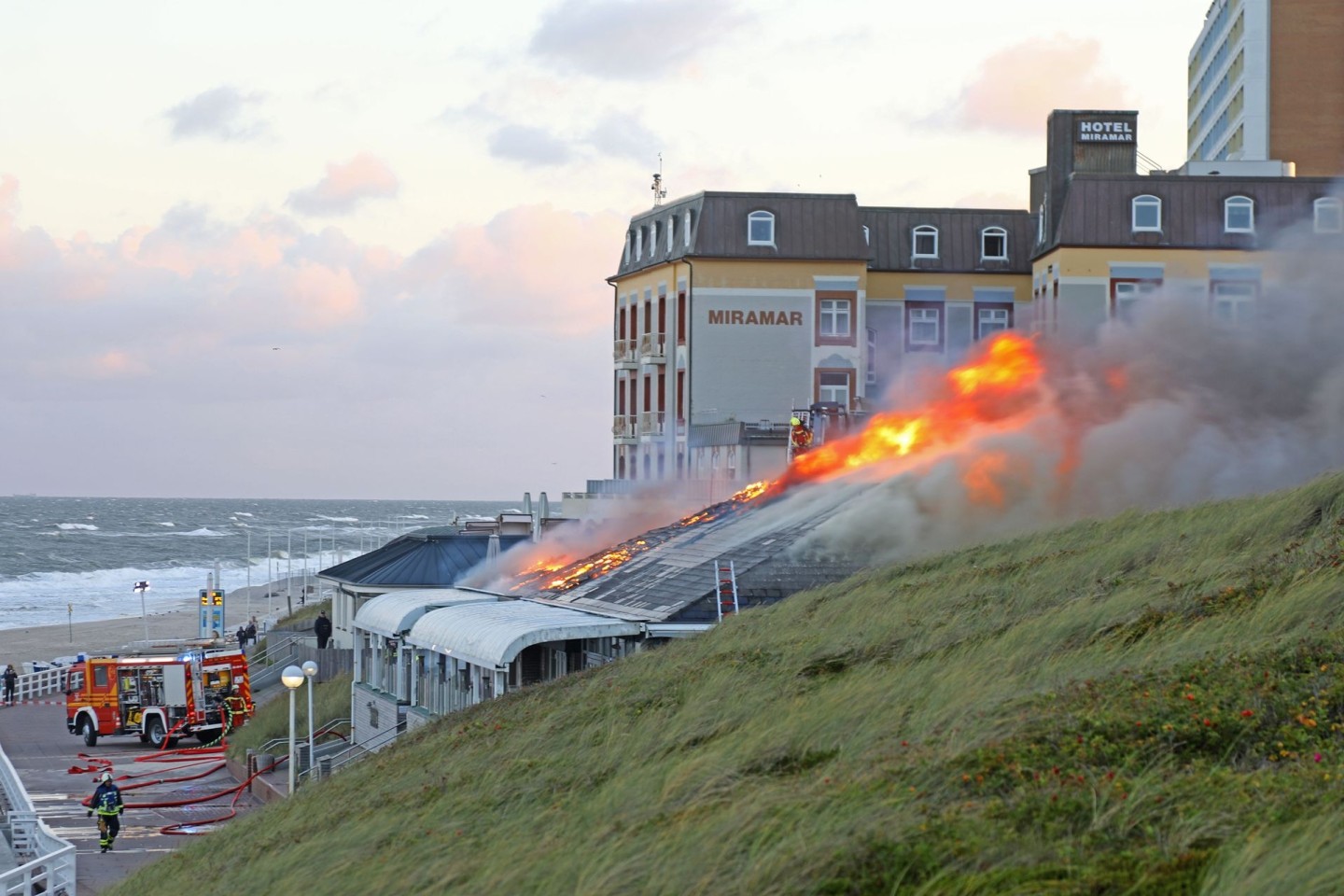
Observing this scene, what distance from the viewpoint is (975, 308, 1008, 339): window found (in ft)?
198

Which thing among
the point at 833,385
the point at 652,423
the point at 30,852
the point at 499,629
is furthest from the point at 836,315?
the point at 30,852

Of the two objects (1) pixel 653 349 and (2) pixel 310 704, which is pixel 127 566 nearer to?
(1) pixel 653 349

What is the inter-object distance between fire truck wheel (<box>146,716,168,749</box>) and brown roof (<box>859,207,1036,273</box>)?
28.4 meters

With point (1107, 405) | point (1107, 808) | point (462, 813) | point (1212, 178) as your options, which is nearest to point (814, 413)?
point (1107, 405)

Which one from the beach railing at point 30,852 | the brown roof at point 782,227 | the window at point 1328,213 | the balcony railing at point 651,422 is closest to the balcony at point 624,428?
the balcony railing at point 651,422

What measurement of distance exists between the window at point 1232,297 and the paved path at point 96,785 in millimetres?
32839

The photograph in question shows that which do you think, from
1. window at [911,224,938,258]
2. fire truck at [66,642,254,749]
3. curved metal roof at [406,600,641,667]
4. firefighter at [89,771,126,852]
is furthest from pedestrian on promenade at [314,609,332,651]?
firefighter at [89,771,126,852]

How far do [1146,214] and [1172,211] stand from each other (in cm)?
81

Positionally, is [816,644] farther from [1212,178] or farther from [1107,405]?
[1212,178]

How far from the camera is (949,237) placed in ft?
199

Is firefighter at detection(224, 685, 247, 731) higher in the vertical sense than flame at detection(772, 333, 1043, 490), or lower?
lower

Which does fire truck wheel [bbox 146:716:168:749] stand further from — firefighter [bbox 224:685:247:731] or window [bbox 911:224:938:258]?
window [bbox 911:224:938:258]

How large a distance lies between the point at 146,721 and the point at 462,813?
3114 cm

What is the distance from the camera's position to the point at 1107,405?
39.2m
